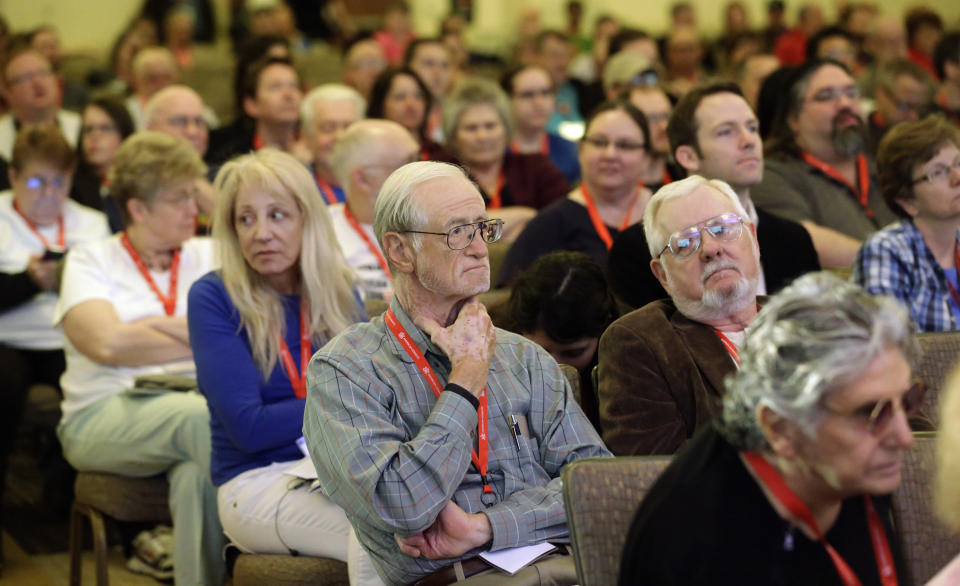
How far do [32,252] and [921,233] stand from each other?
3.27 metres

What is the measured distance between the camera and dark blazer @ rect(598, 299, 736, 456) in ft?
8.04

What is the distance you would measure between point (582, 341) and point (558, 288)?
155 millimetres

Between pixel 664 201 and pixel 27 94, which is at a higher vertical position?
pixel 27 94

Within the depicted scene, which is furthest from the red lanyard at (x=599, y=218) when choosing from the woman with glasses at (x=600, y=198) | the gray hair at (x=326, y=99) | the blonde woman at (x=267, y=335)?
the gray hair at (x=326, y=99)

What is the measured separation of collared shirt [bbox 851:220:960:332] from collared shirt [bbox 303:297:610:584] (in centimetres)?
136

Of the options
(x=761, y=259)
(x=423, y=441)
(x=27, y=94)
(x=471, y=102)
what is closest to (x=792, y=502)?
(x=423, y=441)

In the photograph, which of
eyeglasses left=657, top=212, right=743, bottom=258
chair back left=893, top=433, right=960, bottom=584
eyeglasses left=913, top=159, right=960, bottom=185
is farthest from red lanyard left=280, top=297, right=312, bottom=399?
eyeglasses left=913, top=159, right=960, bottom=185

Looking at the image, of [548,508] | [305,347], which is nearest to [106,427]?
[305,347]

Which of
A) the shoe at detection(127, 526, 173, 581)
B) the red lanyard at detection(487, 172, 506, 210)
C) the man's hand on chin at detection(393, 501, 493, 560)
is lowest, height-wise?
the shoe at detection(127, 526, 173, 581)

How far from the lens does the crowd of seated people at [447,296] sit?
2.15 meters

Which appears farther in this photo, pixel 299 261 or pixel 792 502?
pixel 299 261

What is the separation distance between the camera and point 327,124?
5242 mm

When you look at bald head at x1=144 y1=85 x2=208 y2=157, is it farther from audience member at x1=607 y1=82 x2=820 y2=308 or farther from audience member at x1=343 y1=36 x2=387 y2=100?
audience member at x1=607 y1=82 x2=820 y2=308

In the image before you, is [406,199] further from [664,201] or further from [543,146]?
[543,146]
